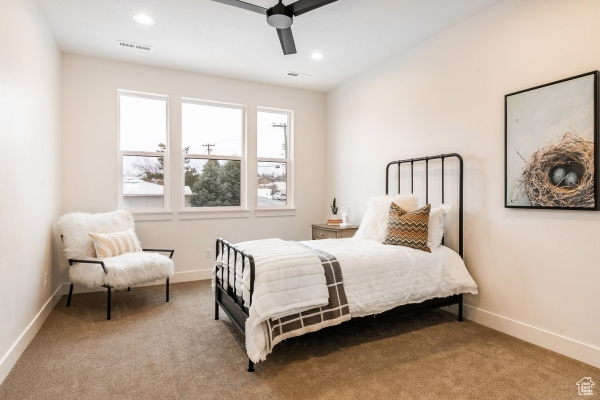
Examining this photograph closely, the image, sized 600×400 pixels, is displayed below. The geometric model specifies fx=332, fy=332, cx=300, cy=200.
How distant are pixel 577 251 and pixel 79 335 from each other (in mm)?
3796

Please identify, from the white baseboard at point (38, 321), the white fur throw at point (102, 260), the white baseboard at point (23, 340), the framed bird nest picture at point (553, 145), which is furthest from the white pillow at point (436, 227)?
the white baseboard at point (23, 340)

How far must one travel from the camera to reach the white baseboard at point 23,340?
80.7 inches

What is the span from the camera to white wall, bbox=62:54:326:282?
3.87 m

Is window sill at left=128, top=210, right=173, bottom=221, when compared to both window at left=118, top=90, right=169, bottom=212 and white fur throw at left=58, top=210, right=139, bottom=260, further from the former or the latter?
white fur throw at left=58, top=210, right=139, bottom=260

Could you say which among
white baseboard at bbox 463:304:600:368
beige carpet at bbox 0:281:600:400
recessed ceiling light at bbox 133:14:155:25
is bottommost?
beige carpet at bbox 0:281:600:400

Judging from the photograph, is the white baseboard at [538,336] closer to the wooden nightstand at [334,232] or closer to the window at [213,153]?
the wooden nightstand at [334,232]

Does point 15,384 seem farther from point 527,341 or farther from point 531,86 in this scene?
point 531,86

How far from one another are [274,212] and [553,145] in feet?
11.3

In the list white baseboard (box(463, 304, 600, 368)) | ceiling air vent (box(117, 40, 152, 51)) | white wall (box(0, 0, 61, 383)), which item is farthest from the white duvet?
ceiling air vent (box(117, 40, 152, 51))

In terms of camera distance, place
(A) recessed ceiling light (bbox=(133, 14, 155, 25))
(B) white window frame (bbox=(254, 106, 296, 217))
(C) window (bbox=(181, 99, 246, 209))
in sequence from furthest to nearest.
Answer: (B) white window frame (bbox=(254, 106, 296, 217))
(C) window (bbox=(181, 99, 246, 209))
(A) recessed ceiling light (bbox=(133, 14, 155, 25))

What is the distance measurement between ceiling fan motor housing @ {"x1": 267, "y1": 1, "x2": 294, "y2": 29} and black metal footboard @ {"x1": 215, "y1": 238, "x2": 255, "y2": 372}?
5.86ft

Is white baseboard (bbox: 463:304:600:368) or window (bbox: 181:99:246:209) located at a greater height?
window (bbox: 181:99:246:209)

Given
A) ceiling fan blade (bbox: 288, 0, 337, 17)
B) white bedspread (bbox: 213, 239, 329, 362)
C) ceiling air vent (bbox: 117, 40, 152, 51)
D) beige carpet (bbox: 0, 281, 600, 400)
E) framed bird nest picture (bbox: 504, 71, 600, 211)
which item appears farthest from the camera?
ceiling air vent (bbox: 117, 40, 152, 51)

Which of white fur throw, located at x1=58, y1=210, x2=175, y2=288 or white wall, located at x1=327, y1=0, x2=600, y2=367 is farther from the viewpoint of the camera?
white fur throw, located at x1=58, y1=210, x2=175, y2=288
